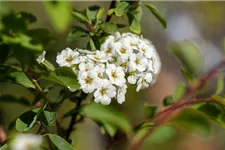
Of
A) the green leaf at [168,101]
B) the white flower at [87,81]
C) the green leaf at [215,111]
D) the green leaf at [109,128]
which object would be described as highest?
the white flower at [87,81]

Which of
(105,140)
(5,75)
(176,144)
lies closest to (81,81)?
(5,75)

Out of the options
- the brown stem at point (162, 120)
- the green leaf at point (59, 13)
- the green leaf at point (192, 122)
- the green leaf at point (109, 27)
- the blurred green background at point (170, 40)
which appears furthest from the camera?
the blurred green background at point (170, 40)

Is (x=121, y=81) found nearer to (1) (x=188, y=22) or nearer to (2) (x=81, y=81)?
(2) (x=81, y=81)

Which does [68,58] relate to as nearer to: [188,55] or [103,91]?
[103,91]

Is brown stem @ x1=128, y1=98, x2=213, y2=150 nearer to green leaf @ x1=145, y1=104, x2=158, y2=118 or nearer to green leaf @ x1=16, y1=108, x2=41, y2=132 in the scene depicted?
green leaf @ x1=145, y1=104, x2=158, y2=118

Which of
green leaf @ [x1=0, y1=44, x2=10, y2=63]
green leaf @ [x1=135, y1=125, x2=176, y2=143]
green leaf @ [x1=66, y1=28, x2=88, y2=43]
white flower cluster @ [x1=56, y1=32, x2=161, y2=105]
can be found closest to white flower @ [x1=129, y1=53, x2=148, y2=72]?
white flower cluster @ [x1=56, y1=32, x2=161, y2=105]

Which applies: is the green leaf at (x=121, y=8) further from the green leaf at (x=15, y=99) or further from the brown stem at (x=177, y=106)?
the green leaf at (x=15, y=99)

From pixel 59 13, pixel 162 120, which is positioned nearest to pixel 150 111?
pixel 162 120

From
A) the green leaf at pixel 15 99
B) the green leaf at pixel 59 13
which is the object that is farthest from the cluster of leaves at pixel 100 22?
the green leaf at pixel 59 13
